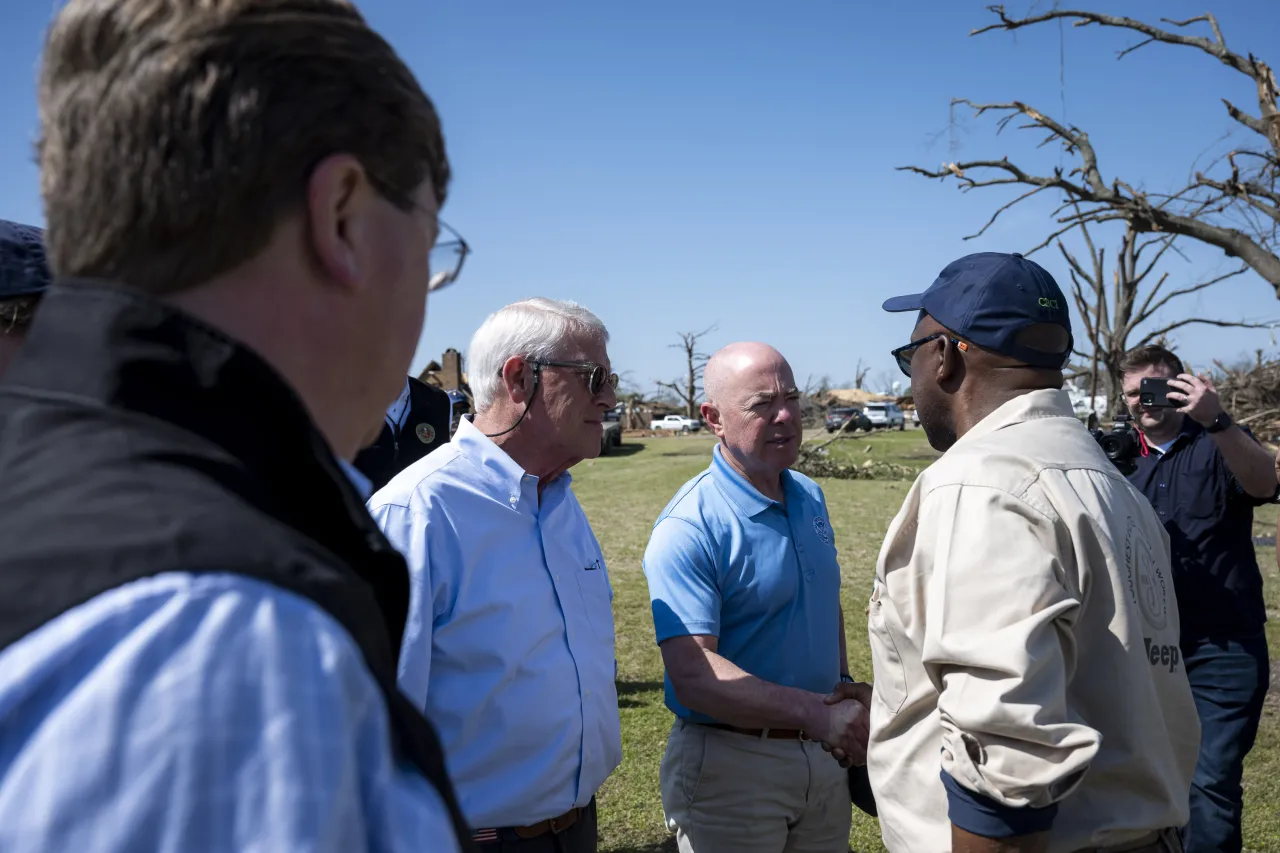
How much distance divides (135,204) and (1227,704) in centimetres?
550

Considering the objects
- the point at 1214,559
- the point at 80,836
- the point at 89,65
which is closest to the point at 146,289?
the point at 89,65

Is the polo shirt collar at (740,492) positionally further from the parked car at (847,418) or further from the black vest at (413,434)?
the parked car at (847,418)

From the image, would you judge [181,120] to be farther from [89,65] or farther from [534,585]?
[534,585]

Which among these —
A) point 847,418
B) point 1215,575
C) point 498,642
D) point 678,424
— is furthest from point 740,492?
point 678,424

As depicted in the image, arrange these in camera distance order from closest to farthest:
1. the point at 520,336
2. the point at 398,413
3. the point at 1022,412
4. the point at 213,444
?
the point at 213,444, the point at 1022,412, the point at 520,336, the point at 398,413

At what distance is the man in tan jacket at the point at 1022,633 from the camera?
6.55 feet

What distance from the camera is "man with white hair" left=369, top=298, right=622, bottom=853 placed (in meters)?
2.53

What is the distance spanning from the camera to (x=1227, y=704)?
15.6ft

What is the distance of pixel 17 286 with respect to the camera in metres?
2.00

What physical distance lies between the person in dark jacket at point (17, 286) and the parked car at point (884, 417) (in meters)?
54.1

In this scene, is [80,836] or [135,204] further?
[135,204]

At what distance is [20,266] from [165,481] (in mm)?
1674

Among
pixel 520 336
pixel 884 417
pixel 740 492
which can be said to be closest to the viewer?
pixel 520 336

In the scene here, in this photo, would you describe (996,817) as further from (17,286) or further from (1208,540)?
(1208,540)
